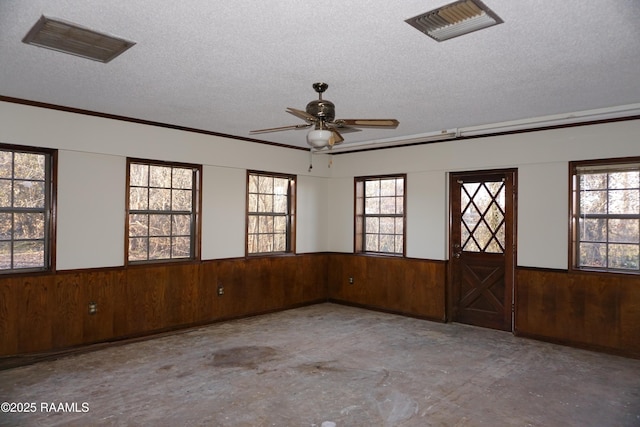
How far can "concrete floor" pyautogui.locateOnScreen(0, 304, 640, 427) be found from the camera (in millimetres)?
3213

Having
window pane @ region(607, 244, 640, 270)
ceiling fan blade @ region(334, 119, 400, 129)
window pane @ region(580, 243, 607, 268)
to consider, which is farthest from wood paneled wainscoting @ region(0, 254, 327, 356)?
window pane @ region(607, 244, 640, 270)

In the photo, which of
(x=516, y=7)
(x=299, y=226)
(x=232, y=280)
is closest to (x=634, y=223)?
(x=516, y=7)

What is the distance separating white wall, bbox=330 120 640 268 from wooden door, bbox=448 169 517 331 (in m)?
0.13

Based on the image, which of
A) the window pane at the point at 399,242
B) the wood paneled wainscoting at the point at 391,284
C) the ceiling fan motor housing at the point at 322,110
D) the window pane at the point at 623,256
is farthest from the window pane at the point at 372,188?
the ceiling fan motor housing at the point at 322,110

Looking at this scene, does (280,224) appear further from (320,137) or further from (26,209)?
(320,137)

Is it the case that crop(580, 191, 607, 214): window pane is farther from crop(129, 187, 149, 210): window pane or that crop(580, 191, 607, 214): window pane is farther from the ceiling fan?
Result: crop(129, 187, 149, 210): window pane

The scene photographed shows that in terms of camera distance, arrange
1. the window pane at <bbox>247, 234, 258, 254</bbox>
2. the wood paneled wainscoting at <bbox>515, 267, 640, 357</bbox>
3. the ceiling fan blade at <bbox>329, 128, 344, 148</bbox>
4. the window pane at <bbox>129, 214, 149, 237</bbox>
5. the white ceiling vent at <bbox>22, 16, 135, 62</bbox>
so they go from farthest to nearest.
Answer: the window pane at <bbox>247, 234, 258, 254</bbox> < the window pane at <bbox>129, 214, 149, 237</bbox> < the wood paneled wainscoting at <bbox>515, 267, 640, 357</bbox> < the ceiling fan blade at <bbox>329, 128, 344, 148</bbox> < the white ceiling vent at <bbox>22, 16, 135, 62</bbox>

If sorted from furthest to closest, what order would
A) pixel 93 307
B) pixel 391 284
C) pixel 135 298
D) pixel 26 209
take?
1. pixel 391 284
2. pixel 135 298
3. pixel 93 307
4. pixel 26 209

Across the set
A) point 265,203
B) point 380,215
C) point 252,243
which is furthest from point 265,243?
point 380,215

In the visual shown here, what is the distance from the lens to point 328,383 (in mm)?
3861

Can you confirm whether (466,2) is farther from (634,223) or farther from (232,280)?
(232,280)

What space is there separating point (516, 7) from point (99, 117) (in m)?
4.43

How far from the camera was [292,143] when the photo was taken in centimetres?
686

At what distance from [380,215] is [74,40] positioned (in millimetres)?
5131
